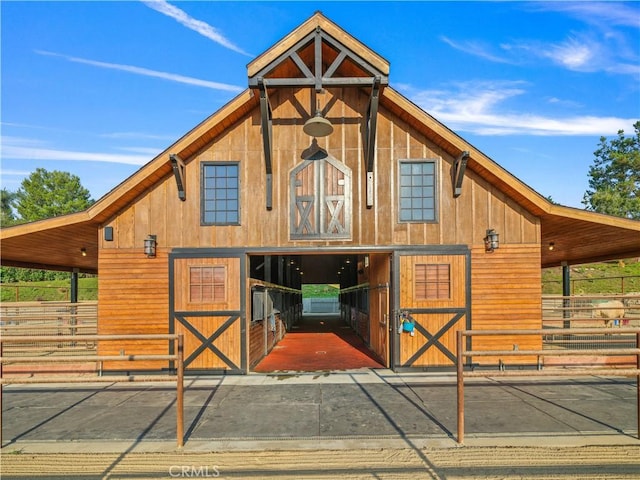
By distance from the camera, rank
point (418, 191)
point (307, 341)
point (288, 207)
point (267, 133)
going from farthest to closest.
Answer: point (307, 341) < point (418, 191) < point (288, 207) < point (267, 133)

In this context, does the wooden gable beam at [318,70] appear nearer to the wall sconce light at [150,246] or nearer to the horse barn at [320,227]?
the horse barn at [320,227]

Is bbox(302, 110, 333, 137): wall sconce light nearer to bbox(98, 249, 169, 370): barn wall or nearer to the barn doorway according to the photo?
the barn doorway

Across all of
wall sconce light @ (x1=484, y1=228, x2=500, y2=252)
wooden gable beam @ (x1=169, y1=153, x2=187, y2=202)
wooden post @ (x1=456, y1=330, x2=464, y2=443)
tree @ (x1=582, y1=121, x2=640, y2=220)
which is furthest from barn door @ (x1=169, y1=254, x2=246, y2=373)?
tree @ (x1=582, y1=121, x2=640, y2=220)

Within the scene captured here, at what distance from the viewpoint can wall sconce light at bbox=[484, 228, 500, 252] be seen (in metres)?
8.73

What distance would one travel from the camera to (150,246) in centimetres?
873

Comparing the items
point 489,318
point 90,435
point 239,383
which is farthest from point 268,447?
point 489,318

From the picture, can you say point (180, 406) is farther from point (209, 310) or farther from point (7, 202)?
point (7, 202)

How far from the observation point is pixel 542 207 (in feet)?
28.0

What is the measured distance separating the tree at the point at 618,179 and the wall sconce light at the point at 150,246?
47.4 metres

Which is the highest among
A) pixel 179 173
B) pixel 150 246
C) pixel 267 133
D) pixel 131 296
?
pixel 267 133

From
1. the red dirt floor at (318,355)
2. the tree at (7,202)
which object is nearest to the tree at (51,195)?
the tree at (7,202)

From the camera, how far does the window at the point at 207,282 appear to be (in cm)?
893

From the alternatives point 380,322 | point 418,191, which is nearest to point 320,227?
point 418,191

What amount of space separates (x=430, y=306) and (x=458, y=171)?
336cm
